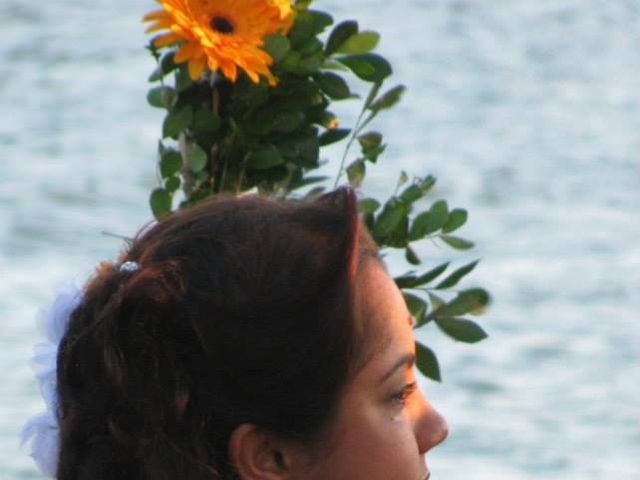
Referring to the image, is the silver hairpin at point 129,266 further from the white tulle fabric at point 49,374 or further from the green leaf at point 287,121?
the green leaf at point 287,121

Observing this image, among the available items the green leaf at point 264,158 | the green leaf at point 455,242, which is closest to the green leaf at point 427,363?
the green leaf at point 455,242

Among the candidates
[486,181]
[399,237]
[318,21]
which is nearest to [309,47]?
[318,21]

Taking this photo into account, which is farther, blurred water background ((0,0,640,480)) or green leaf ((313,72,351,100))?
blurred water background ((0,0,640,480))

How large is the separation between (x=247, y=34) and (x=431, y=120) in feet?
17.5

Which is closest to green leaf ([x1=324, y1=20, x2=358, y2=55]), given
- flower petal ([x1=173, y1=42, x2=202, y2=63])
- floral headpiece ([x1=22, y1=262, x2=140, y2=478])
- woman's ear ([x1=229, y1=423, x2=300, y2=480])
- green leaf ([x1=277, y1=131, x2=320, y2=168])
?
green leaf ([x1=277, y1=131, x2=320, y2=168])

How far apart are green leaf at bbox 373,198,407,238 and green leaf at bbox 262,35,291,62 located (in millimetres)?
218

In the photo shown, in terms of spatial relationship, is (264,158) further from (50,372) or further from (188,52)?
(50,372)

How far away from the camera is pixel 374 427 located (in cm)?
152

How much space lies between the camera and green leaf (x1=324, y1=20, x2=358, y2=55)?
203 cm

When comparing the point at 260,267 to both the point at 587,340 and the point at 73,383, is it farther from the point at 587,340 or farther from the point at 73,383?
the point at 587,340

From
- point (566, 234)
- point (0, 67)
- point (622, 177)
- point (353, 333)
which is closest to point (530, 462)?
point (566, 234)

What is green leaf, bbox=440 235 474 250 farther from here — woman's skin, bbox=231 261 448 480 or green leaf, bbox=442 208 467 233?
woman's skin, bbox=231 261 448 480

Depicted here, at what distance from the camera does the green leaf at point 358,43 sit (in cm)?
205

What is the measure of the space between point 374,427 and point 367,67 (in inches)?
24.9
